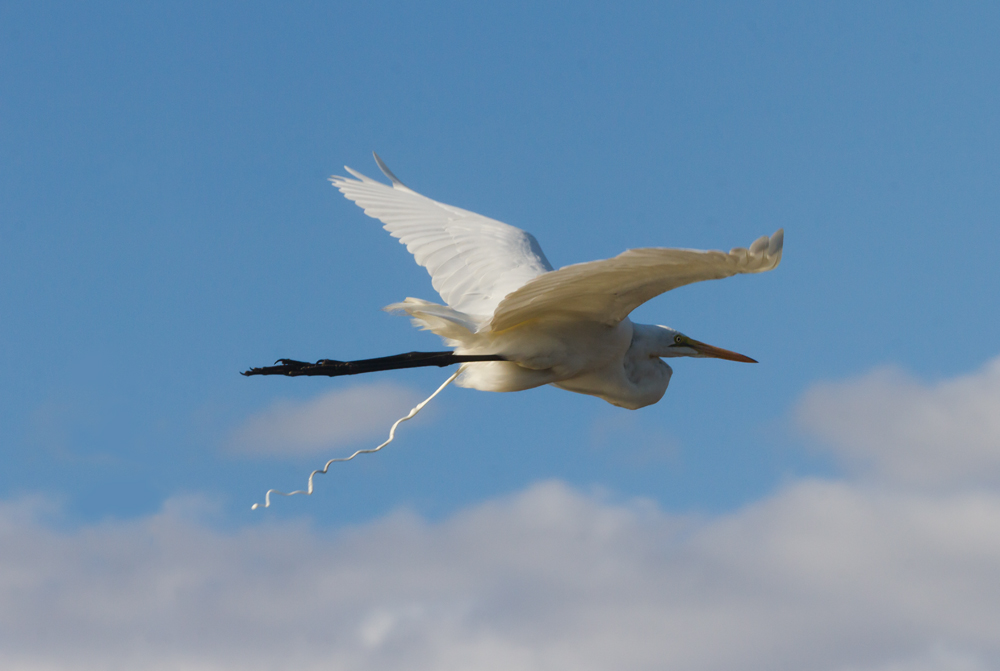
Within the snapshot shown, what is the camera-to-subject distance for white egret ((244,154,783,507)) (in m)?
5.43

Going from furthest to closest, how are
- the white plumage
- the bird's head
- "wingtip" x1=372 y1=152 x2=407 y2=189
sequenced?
"wingtip" x1=372 y1=152 x2=407 y2=189 < the bird's head < the white plumage

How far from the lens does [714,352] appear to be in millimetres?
7898

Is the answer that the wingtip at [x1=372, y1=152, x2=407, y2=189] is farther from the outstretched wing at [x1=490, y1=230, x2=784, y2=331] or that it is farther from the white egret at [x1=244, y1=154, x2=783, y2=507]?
the outstretched wing at [x1=490, y1=230, x2=784, y2=331]

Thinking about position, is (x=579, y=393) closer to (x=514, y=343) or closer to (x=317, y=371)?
(x=514, y=343)

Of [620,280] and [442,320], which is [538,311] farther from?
[620,280]

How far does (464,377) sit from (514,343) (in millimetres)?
582

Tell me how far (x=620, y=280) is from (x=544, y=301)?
1.93 feet

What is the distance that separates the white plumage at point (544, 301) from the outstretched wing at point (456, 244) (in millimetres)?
11

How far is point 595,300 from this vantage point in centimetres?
621

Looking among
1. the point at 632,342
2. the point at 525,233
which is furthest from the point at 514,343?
the point at 525,233

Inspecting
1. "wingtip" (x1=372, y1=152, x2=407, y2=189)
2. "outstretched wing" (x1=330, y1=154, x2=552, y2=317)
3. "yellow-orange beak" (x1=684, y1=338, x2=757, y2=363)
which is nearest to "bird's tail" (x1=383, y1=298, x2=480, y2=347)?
"outstretched wing" (x1=330, y1=154, x2=552, y2=317)

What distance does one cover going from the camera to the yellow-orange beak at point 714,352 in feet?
25.4

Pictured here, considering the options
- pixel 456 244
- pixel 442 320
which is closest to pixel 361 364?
pixel 442 320

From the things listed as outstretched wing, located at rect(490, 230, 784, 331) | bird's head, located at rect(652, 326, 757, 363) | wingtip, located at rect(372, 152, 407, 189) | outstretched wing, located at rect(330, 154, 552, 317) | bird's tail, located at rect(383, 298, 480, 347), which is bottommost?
outstretched wing, located at rect(490, 230, 784, 331)
